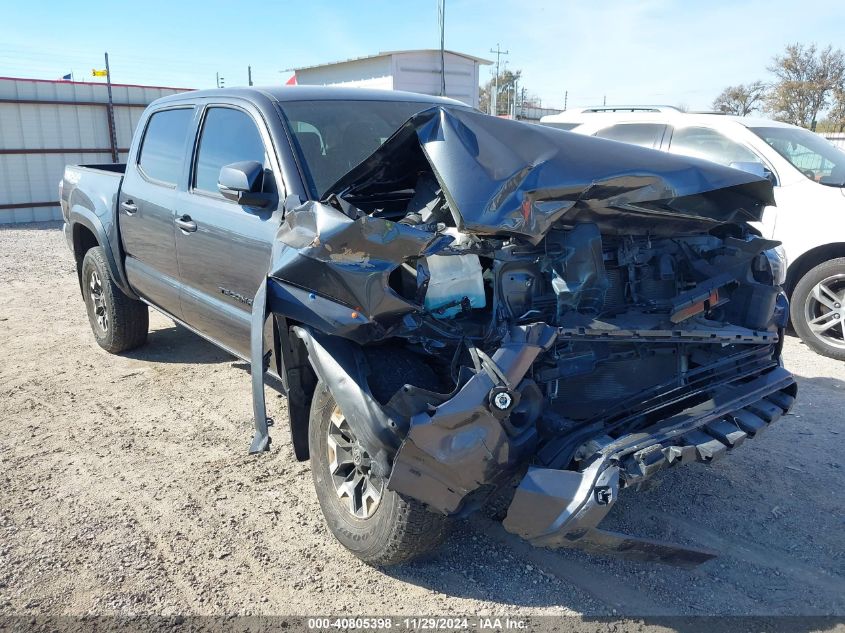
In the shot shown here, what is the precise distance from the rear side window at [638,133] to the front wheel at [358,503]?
5051mm

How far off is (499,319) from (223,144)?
2260mm

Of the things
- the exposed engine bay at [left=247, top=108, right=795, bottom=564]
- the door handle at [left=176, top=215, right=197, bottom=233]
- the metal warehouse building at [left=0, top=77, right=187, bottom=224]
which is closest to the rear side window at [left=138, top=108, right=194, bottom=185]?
the door handle at [left=176, top=215, right=197, bottom=233]

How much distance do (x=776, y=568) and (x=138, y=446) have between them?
3483mm

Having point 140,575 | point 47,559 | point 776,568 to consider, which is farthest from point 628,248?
point 47,559

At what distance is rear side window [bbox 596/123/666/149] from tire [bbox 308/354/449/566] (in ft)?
16.5

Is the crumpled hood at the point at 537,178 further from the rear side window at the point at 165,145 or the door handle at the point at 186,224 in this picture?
the rear side window at the point at 165,145

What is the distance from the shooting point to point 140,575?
2865 millimetres

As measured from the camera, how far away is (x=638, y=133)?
23.1ft

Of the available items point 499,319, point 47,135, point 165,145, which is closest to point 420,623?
point 499,319

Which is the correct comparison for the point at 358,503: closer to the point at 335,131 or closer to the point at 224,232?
the point at 224,232

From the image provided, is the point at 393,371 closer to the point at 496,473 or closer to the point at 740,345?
the point at 496,473

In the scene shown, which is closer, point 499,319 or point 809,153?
point 499,319

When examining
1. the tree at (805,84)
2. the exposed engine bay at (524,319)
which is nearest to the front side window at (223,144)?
the exposed engine bay at (524,319)

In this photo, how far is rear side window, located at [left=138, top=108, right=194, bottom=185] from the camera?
4.44m
